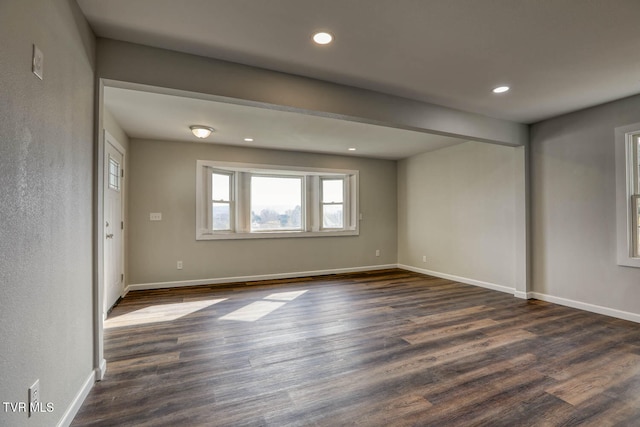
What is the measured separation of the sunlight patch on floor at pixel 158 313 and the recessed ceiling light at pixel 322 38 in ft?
10.5

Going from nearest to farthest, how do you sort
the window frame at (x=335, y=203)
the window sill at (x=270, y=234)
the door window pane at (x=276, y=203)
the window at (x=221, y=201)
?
the window sill at (x=270, y=234) < the window at (x=221, y=201) < the door window pane at (x=276, y=203) < the window frame at (x=335, y=203)

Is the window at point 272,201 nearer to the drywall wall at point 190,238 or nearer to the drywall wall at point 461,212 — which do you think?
the drywall wall at point 190,238

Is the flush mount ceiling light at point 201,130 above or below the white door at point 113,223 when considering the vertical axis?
above

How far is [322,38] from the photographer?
221cm

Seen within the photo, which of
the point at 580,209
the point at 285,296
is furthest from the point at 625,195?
the point at 285,296

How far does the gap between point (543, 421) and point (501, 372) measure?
56 centimetres

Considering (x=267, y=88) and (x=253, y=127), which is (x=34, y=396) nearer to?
(x=267, y=88)

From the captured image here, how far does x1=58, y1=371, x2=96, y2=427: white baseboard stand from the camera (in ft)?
5.56

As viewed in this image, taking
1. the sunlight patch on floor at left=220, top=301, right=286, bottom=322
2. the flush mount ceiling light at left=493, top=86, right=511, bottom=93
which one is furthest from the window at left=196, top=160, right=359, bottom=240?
the flush mount ceiling light at left=493, top=86, right=511, bottom=93

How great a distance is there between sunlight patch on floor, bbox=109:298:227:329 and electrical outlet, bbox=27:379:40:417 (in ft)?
6.83

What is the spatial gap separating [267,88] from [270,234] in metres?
3.40

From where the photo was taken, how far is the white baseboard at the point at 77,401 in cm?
169

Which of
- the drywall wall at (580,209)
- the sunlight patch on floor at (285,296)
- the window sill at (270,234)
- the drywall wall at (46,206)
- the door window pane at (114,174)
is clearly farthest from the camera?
the window sill at (270,234)

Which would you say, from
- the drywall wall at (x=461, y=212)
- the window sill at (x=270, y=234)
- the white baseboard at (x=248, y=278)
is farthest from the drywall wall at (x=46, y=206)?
the drywall wall at (x=461, y=212)
